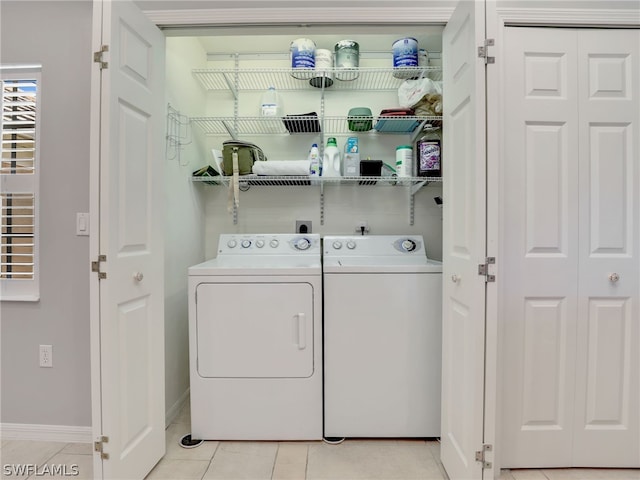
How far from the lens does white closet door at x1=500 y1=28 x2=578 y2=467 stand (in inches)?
56.3

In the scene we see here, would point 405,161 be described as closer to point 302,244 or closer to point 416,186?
point 416,186

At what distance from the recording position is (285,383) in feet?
5.47

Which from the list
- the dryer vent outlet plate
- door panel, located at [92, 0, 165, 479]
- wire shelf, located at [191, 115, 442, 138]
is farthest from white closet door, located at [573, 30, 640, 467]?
door panel, located at [92, 0, 165, 479]

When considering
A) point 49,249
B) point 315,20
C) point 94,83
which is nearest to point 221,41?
point 315,20

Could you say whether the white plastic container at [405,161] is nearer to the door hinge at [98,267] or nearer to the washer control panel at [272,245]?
the washer control panel at [272,245]

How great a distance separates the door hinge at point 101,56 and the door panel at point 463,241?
1.37 meters

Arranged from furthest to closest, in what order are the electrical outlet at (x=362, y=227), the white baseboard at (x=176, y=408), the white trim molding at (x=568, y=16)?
the electrical outlet at (x=362, y=227) < the white baseboard at (x=176, y=408) < the white trim molding at (x=568, y=16)

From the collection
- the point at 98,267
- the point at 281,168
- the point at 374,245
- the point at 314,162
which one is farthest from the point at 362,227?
the point at 98,267

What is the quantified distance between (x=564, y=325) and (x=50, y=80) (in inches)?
109

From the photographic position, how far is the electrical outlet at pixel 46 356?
1680 mm

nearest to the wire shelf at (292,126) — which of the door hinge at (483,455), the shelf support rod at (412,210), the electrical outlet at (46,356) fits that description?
the shelf support rod at (412,210)

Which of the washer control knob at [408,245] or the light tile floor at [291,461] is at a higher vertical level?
the washer control knob at [408,245]

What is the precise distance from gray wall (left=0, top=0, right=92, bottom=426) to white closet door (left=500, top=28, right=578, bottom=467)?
6.78 ft

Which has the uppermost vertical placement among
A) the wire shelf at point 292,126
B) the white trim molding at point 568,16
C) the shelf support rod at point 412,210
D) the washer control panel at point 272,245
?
the white trim molding at point 568,16
